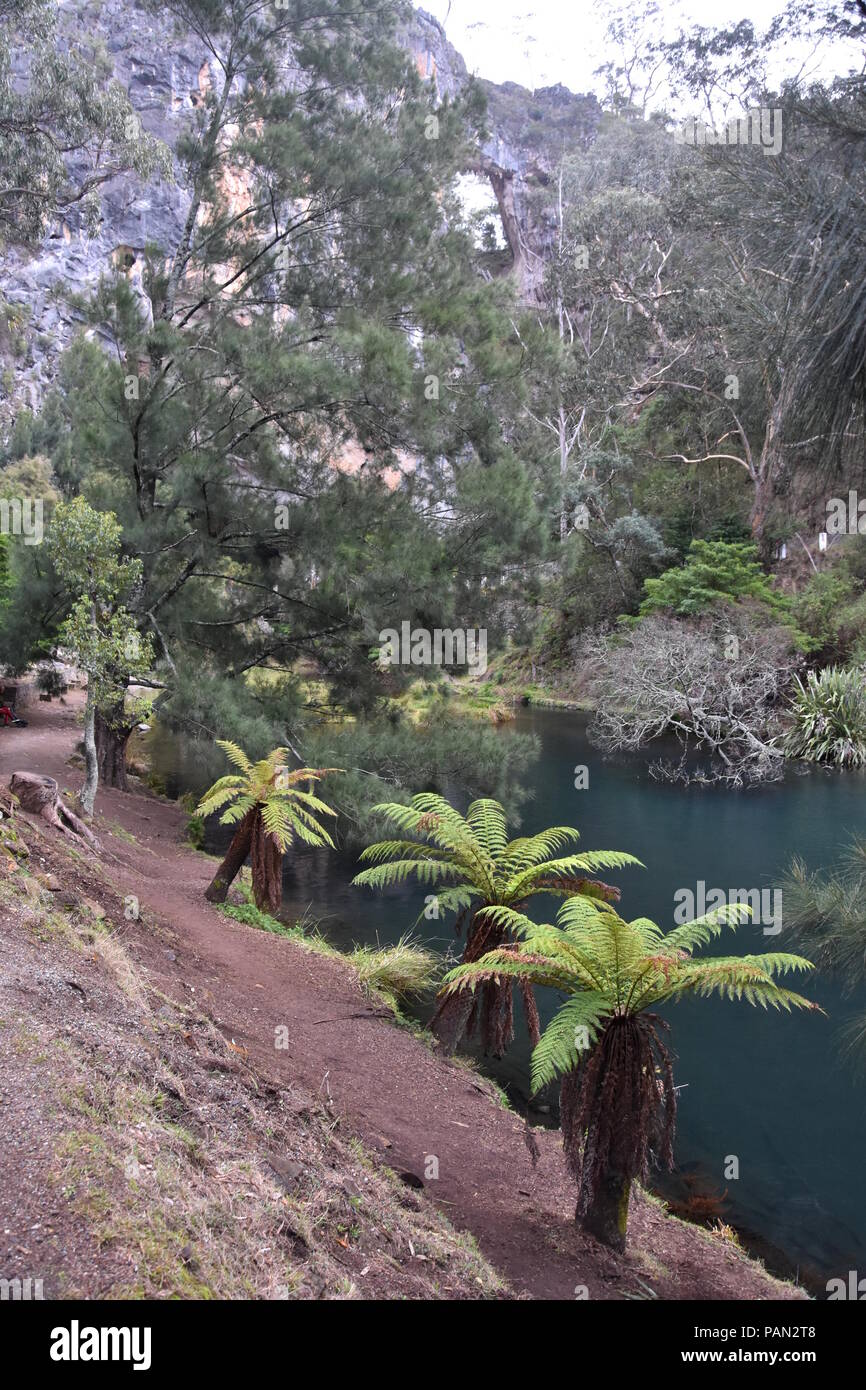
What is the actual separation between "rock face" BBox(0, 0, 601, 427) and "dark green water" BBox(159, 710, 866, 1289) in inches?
568

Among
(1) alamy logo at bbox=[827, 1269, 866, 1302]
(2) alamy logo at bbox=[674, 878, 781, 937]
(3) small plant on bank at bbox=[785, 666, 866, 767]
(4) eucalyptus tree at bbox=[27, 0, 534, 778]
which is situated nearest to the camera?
(1) alamy logo at bbox=[827, 1269, 866, 1302]

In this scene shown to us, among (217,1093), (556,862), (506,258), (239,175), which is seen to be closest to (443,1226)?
(217,1093)

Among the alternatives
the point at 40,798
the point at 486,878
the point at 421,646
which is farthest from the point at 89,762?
the point at 421,646

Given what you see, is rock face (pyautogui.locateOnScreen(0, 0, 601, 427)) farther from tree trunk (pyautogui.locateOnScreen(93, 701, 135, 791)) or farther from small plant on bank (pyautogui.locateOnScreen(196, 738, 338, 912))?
small plant on bank (pyautogui.locateOnScreen(196, 738, 338, 912))

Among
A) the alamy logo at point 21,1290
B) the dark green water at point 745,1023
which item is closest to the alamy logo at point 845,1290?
the dark green water at point 745,1023

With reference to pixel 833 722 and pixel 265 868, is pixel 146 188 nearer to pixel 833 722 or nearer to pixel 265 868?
pixel 833 722

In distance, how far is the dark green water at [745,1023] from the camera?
5555 mm

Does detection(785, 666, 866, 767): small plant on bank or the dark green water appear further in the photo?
detection(785, 666, 866, 767): small plant on bank

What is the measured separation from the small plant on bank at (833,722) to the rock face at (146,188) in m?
15.5

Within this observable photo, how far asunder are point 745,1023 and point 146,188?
35.3 metres

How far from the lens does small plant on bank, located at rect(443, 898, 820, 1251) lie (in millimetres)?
3846

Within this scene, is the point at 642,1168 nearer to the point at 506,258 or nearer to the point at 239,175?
the point at 239,175

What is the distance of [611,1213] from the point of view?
402cm
